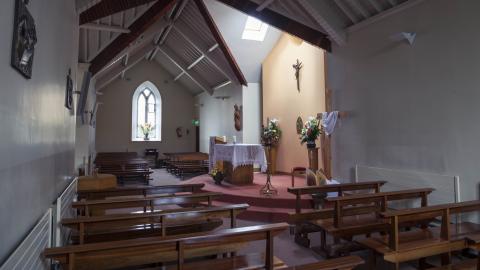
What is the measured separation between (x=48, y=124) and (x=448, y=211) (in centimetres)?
339

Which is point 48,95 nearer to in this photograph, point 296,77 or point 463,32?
point 463,32

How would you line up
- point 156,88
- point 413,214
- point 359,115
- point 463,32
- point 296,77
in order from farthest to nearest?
point 156,88 < point 296,77 < point 359,115 < point 463,32 < point 413,214

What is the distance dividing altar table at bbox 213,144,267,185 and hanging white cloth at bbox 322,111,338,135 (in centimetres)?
131

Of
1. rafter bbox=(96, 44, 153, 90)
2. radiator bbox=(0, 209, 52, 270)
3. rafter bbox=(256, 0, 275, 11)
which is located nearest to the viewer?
radiator bbox=(0, 209, 52, 270)

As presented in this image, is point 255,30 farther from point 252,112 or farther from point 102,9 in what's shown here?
point 102,9

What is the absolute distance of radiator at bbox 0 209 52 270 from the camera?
139cm

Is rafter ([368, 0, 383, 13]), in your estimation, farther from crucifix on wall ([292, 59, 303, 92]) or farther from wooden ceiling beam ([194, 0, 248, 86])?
wooden ceiling beam ([194, 0, 248, 86])

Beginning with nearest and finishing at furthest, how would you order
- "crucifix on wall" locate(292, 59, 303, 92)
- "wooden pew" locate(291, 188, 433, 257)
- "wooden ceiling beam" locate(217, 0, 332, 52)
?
"wooden pew" locate(291, 188, 433, 257) < "wooden ceiling beam" locate(217, 0, 332, 52) < "crucifix on wall" locate(292, 59, 303, 92)

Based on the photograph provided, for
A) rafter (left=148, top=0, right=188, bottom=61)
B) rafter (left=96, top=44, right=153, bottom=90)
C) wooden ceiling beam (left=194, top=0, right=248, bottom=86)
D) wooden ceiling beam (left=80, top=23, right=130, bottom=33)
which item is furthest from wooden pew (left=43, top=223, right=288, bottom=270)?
rafter (left=96, top=44, right=153, bottom=90)

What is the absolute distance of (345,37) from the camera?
17.2ft

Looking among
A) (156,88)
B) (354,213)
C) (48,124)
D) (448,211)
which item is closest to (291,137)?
(354,213)

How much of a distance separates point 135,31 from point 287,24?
3305mm

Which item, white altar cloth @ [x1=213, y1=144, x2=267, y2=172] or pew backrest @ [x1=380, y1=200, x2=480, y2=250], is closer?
pew backrest @ [x1=380, y1=200, x2=480, y2=250]

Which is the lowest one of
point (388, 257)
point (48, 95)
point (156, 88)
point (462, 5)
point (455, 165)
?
point (388, 257)
